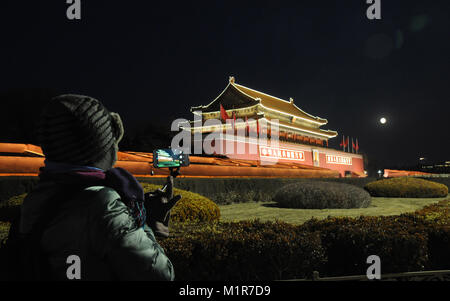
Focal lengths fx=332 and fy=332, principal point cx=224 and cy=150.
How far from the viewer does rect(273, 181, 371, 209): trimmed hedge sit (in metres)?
12.7

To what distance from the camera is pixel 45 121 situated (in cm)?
143

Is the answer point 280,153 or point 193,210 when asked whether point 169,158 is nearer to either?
point 193,210

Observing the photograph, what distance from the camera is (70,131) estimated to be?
4.69 feet

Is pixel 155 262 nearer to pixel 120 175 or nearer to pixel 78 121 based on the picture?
pixel 120 175

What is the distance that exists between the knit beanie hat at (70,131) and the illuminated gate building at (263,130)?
78.4 ft

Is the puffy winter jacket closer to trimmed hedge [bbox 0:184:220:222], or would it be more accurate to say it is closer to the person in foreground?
the person in foreground

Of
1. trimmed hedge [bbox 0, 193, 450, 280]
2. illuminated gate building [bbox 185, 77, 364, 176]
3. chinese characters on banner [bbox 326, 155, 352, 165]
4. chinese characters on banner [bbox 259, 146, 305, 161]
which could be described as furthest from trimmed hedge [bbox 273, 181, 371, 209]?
chinese characters on banner [bbox 326, 155, 352, 165]

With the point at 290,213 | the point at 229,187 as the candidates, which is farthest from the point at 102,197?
the point at 229,187

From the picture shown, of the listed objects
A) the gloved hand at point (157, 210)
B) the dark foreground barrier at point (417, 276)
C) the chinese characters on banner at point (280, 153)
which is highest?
the chinese characters on banner at point (280, 153)

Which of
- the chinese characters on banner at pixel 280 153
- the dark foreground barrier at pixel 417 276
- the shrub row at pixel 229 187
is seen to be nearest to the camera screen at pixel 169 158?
the dark foreground barrier at pixel 417 276

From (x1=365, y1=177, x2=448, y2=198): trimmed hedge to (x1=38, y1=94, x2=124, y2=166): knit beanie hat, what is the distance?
846 inches

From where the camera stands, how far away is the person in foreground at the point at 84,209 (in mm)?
1290

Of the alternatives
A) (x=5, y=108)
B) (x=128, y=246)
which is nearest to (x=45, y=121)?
(x=128, y=246)

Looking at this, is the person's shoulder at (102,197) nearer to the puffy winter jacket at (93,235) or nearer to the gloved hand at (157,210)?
the puffy winter jacket at (93,235)
